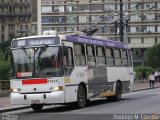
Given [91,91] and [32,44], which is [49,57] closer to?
[32,44]

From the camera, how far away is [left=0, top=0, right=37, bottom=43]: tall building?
163 m

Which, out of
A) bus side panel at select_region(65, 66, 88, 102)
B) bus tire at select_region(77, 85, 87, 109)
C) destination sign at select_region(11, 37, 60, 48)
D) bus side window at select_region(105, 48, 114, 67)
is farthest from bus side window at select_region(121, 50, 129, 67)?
destination sign at select_region(11, 37, 60, 48)

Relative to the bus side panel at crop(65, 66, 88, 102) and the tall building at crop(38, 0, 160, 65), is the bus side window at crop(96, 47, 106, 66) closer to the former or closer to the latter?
the bus side panel at crop(65, 66, 88, 102)

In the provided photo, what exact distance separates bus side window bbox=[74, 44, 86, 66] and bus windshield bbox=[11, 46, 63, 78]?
1.51m

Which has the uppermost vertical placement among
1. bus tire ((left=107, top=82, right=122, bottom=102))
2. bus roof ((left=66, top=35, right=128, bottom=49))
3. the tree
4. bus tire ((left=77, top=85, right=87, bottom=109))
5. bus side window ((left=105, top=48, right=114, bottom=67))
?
bus roof ((left=66, top=35, right=128, bottom=49))

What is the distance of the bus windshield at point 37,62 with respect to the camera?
822 inches

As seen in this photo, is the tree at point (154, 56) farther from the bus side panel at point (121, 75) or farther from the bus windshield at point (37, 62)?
the bus windshield at point (37, 62)

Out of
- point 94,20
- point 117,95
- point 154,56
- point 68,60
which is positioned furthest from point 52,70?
point 94,20

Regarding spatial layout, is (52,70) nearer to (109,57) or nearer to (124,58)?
(109,57)

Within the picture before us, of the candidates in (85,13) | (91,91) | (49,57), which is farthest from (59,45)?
(85,13)

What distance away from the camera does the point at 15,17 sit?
165 meters

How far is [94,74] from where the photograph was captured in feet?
79.7

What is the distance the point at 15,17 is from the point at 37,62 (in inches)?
5739

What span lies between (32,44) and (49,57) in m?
1.03
